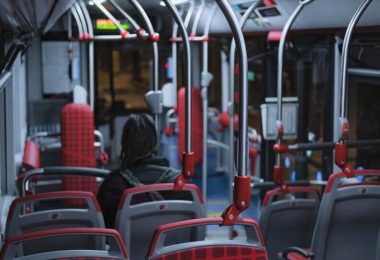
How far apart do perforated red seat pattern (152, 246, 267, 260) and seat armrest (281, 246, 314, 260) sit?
1068 mm

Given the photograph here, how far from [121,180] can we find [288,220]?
1102mm

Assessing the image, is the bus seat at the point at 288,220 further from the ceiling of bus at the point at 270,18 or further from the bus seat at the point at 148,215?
the ceiling of bus at the point at 270,18

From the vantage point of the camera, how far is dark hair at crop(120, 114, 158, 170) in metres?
3.68

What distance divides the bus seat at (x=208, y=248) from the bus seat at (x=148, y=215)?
780mm

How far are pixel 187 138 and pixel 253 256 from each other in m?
0.71

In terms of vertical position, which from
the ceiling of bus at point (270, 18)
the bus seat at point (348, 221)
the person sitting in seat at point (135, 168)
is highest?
the ceiling of bus at point (270, 18)

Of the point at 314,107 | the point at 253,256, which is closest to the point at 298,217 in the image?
the point at 253,256

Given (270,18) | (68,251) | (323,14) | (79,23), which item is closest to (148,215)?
(68,251)

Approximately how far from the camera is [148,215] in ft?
10.3

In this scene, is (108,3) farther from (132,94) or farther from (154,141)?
(132,94)

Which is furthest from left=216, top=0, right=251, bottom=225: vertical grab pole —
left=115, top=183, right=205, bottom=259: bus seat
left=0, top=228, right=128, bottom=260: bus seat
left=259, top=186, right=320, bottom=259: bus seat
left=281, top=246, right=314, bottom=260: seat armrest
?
left=259, top=186, right=320, bottom=259: bus seat

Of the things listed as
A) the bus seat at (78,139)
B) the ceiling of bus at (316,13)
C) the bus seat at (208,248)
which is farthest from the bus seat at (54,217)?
the bus seat at (78,139)

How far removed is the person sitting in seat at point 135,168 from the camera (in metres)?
3.60

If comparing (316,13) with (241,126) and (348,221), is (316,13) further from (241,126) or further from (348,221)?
(241,126)
